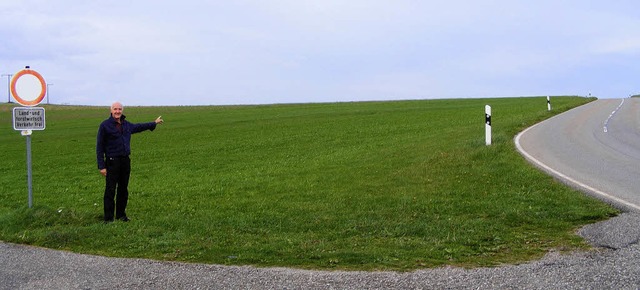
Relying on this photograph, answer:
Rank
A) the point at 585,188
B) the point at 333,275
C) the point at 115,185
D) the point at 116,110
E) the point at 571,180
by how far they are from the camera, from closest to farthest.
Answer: the point at 333,275, the point at 116,110, the point at 115,185, the point at 585,188, the point at 571,180

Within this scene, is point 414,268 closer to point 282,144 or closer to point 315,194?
point 315,194

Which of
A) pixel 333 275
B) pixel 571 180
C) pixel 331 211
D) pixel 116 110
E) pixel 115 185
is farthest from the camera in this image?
pixel 571 180

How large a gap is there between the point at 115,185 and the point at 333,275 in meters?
5.35

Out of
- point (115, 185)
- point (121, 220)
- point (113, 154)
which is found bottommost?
point (121, 220)

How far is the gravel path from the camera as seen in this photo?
5.85 meters

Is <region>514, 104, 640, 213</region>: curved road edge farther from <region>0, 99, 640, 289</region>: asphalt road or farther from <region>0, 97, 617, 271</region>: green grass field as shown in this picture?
<region>0, 99, 640, 289</region>: asphalt road

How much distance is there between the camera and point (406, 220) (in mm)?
9422

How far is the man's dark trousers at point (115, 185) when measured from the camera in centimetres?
1027

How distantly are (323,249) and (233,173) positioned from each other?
10970mm

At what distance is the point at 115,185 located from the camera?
1036 cm

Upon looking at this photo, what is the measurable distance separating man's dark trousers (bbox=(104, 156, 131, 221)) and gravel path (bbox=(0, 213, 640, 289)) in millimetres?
2773

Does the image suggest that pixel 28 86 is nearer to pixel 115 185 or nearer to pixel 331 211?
pixel 115 185

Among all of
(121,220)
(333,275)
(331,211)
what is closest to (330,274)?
(333,275)

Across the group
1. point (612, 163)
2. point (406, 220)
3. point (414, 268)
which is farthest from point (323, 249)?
point (612, 163)
